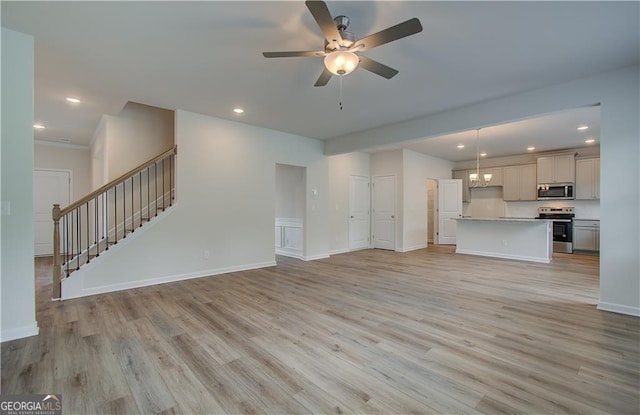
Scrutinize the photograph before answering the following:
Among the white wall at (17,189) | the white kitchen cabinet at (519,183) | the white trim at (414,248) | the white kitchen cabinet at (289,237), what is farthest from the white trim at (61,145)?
the white kitchen cabinet at (519,183)

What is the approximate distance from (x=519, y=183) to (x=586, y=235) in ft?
6.62

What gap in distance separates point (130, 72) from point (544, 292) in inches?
239

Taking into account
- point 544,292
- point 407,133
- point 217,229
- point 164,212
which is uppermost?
point 407,133

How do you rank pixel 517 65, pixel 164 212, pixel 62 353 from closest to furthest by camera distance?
pixel 62 353 → pixel 517 65 → pixel 164 212

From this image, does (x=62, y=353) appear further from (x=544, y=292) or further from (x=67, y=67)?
(x=544, y=292)

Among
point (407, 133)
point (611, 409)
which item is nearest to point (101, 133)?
point (407, 133)

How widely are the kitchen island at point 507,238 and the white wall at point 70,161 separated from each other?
9727 mm

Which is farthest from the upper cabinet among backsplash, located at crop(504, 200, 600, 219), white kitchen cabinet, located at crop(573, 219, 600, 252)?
white kitchen cabinet, located at crop(573, 219, 600, 252)

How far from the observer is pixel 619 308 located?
3.19 m

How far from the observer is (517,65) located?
121 inches

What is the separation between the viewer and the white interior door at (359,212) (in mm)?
7836

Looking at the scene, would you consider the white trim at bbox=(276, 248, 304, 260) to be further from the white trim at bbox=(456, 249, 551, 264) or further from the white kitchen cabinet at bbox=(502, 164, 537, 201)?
the white kitchen cabinet at bbox=(502, 164, 537, 201)

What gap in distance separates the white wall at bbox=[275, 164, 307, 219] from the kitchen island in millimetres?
4201

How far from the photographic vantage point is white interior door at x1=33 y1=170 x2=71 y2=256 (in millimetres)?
6688
